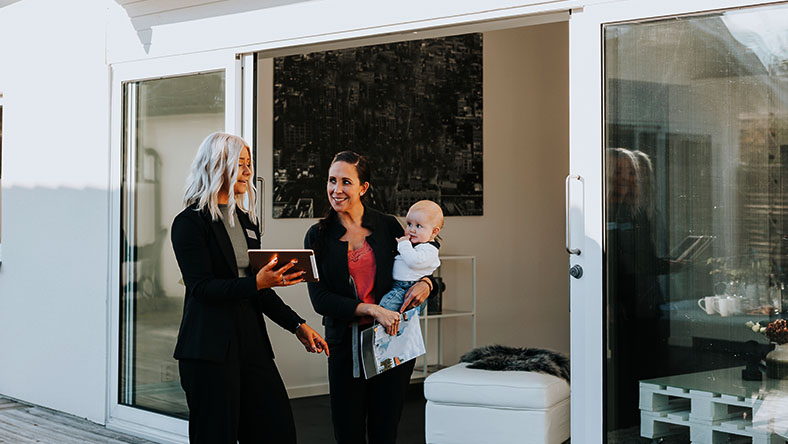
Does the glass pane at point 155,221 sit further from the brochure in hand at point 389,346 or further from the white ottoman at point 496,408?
the brochure in hand at point 389,346

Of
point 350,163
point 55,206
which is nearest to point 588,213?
point 350,163

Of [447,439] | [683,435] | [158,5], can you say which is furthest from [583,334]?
[158,5]

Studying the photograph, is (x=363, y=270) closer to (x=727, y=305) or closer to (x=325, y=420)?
(x=727, y=305)

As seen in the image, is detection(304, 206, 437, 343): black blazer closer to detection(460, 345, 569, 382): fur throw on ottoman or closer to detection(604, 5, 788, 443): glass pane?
detection(604, 5, 788, 443): glass pane

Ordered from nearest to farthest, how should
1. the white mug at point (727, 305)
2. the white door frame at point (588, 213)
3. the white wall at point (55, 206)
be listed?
1. the white mug at point (727, 305)
2. the white door frame at point (588, 213)
3. the white wall at point (55, 206)

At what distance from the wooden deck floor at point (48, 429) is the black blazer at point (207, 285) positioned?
2.13m

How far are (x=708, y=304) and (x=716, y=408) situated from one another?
0.36m

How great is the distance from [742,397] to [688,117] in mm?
976

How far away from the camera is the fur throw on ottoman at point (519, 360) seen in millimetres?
4238

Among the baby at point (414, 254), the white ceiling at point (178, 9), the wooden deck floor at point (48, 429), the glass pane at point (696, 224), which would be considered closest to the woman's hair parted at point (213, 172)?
the baby at point (414, 254)

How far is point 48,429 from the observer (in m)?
5.02

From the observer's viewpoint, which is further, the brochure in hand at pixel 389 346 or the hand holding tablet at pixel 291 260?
the brochure in hand at pixel 389 346

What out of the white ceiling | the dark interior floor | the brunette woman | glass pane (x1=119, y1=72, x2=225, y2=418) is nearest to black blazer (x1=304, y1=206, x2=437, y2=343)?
the brunette woman

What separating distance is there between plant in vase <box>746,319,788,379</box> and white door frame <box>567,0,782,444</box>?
1.91 feet
